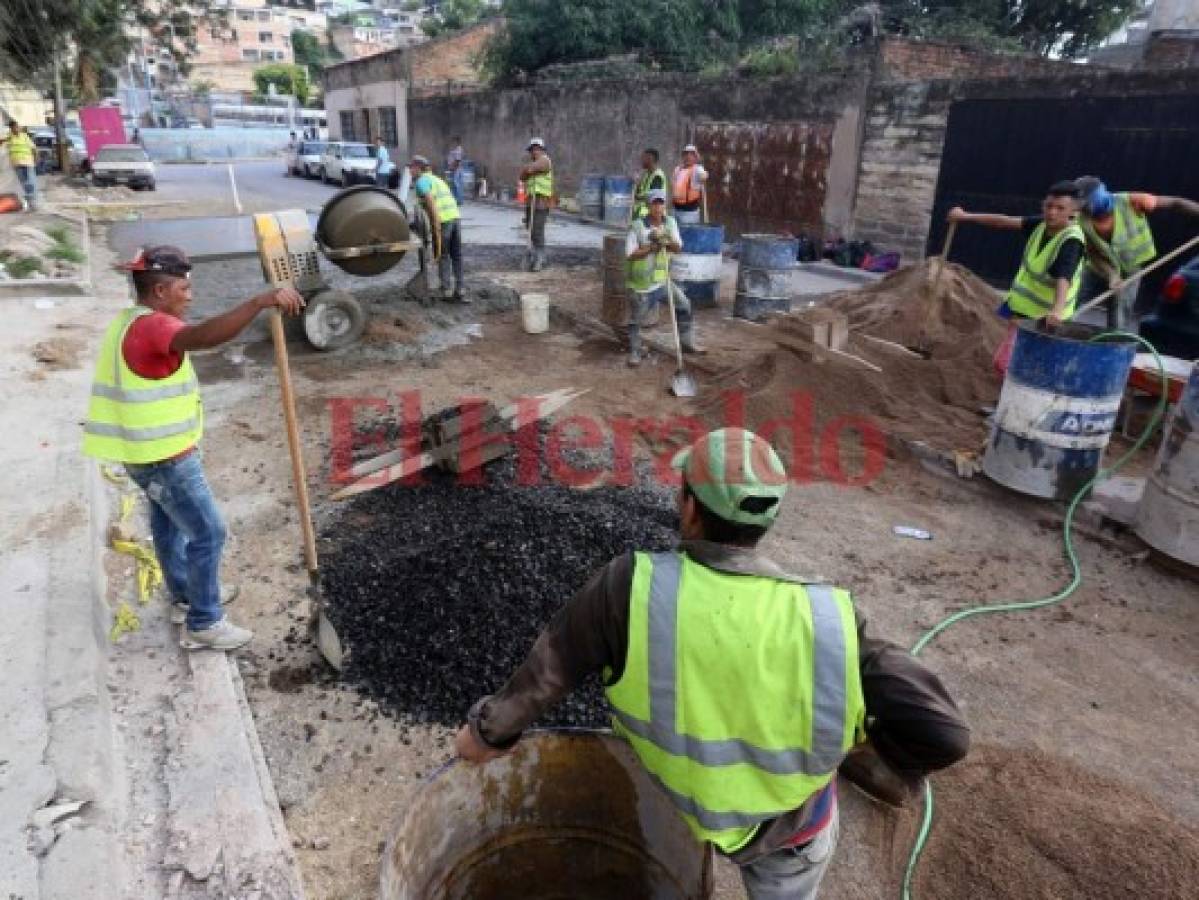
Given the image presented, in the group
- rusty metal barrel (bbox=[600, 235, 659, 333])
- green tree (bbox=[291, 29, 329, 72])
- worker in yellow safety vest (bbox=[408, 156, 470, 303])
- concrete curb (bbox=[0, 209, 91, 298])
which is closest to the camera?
rusty metal barrel (bbox=[600, 235, 659, 333])

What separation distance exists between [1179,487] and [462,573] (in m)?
3.97

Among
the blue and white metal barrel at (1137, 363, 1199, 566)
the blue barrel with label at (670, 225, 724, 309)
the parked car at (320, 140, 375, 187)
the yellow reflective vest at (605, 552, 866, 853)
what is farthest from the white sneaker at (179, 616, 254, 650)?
the parked car at (320, 140, 375, 187)

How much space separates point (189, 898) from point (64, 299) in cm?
994

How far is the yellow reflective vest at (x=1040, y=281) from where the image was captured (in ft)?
17.6

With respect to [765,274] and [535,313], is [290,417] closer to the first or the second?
[535,313]

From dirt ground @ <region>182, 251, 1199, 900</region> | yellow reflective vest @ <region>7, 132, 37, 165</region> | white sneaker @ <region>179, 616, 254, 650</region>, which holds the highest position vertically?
yellow reflective vest @ <region>7, 132, 37, 165</region>

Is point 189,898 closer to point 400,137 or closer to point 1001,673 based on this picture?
point 1001,673

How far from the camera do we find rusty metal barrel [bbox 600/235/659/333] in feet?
29.8

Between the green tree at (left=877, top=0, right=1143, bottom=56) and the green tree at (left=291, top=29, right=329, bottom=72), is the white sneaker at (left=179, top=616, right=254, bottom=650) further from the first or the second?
the green tree at (left=291, top=29, right=329, bottom=72)

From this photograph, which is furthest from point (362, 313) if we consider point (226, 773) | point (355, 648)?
point (226, 773)

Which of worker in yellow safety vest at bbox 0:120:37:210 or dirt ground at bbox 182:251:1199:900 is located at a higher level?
worker in yellow safety vest at bbox 0:120:37:210

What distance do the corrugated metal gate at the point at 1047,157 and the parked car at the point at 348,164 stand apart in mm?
19772

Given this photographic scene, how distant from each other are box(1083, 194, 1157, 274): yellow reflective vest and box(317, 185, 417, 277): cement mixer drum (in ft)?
21.0

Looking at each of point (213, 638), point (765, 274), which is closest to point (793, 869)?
point (213, 638)
